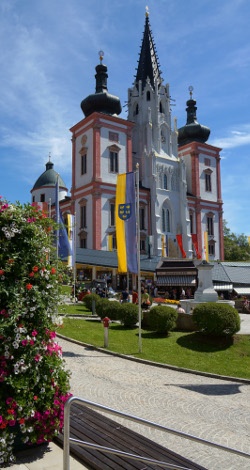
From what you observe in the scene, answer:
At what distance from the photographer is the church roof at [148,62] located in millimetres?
59106

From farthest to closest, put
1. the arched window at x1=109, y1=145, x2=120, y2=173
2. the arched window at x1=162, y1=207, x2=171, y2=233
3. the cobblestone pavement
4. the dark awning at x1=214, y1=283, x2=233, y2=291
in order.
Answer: the arched window at x1=162, y1=207, x2=171, y2=233, the arched window at x1=109, y1=145, x2=120, y2=173, the dark awning at x1=214, y1=283, x2=233, y2=291, the cobblestone pavement

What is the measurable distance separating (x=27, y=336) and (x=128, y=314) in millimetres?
12380

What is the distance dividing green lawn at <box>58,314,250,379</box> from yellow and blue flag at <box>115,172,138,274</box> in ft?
8.64

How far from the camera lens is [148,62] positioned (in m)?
60.2

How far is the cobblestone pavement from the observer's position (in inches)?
223

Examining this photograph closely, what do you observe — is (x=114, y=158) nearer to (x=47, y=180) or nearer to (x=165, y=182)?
(x=165, y=182)

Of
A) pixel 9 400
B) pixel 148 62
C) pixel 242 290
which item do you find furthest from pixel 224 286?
pixel 148 62

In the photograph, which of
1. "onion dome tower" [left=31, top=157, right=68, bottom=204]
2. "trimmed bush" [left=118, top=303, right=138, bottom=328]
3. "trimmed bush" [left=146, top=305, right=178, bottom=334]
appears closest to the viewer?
"trimmed bush" [left=146, top=305, right=178, bottom=334]

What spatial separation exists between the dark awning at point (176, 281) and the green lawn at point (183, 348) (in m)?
18.1

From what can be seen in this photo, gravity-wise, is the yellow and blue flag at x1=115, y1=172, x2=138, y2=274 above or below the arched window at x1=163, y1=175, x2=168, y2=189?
below

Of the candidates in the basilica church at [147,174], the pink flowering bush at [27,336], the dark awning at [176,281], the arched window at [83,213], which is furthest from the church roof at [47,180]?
the pink flowering bush at [27,336]

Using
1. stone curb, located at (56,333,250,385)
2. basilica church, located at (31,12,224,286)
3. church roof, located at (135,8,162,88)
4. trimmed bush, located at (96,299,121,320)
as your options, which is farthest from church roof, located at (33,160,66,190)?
stone curb, located at (56,333,250,385)

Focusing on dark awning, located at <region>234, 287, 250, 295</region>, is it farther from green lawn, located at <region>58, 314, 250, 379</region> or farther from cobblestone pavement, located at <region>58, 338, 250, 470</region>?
cobblestone pavement, located at <region>58, 338, 250, 470</region>

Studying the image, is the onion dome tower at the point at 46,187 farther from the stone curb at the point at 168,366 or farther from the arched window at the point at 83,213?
the stone curb at the point at 168,366
